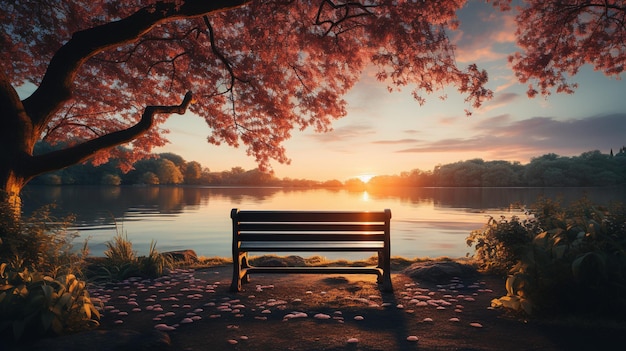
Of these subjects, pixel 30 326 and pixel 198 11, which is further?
pixel 198 11

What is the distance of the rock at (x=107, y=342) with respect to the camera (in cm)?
383

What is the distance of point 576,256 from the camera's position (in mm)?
5070

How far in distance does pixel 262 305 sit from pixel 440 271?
3.78 m

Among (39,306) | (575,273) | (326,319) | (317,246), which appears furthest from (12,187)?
(575,273)

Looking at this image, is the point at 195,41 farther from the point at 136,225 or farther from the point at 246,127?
the point at 136,225

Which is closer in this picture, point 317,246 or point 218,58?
point 317,246

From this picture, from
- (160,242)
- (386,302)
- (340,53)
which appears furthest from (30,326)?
(160,242)

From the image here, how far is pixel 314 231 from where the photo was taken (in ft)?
22.0

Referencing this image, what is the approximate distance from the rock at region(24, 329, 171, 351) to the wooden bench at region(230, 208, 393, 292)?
260cm

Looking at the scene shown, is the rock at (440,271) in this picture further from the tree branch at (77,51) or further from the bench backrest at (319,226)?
the tree branch at (77,51)

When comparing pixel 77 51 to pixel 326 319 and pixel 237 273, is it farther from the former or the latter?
pixel 326 319

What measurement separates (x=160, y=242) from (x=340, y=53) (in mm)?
16869

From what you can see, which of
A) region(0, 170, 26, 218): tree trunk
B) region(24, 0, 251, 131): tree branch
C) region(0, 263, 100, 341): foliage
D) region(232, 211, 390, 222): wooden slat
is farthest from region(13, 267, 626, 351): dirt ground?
region(24, 0, 251, 131): tree branch

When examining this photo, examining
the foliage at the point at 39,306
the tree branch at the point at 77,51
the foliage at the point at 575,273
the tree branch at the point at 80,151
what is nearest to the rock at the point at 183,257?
the tree branch at the point at 80,151
